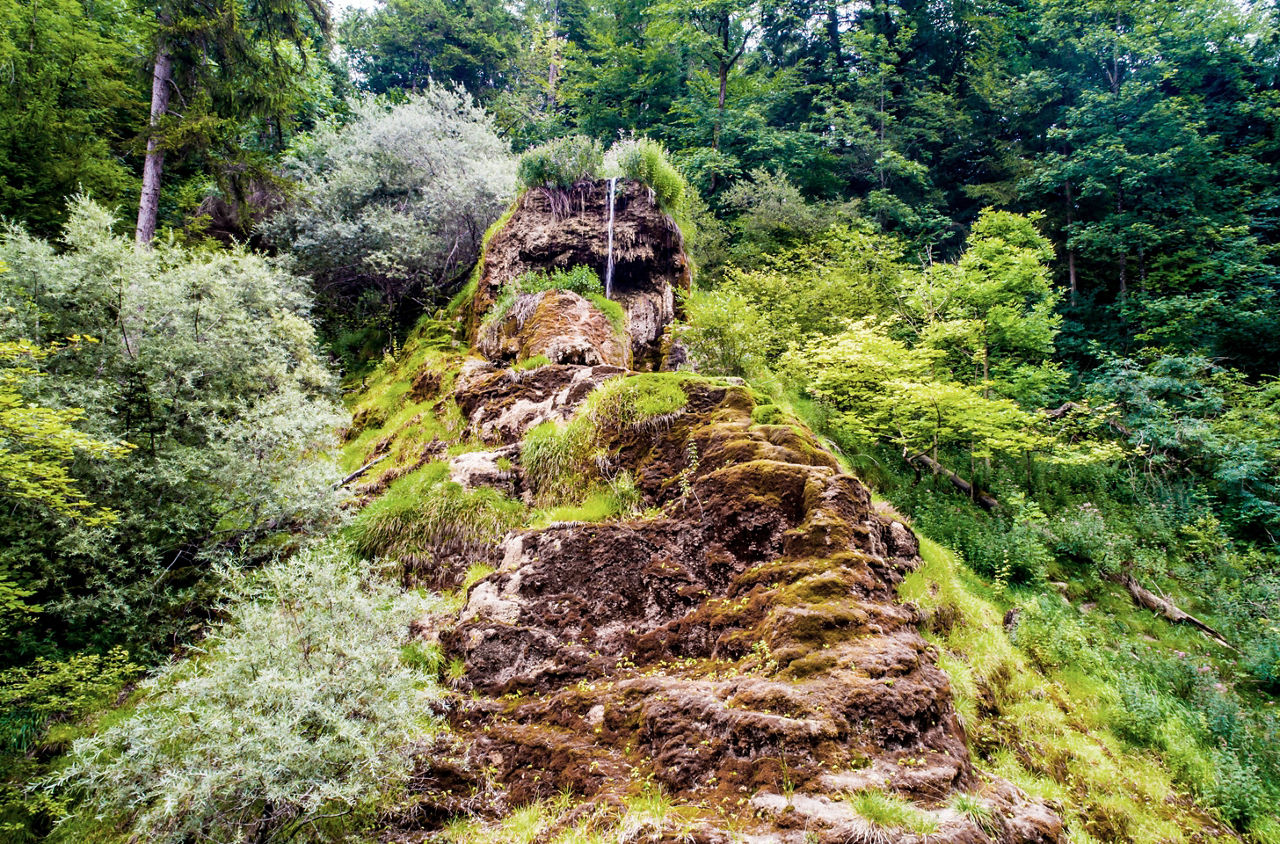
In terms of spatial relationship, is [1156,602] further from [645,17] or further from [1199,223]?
[645,17]

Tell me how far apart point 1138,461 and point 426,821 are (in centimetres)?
1702

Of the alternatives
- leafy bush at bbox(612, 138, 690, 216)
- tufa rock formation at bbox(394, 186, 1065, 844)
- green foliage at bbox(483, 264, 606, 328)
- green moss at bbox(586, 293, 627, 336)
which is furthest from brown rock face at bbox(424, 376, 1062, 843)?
leafy bush at bbox(612, 138, 690, 216)

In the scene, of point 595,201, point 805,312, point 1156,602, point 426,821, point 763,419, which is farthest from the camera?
point 805,312

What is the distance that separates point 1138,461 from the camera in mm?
13359

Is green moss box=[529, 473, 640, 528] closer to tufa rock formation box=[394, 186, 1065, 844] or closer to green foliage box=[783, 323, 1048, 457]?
tufa rock formation box=[394, 186, 1065, 844]

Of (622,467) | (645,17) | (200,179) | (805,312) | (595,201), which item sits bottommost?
(622,467)

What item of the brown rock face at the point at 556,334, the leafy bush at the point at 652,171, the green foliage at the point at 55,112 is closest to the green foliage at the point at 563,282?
the brown rock face at the point at 556,334

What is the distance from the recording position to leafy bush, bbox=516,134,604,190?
40.8ft

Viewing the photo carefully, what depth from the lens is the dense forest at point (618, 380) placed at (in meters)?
4.14

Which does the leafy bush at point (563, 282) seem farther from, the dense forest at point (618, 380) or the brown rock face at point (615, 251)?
the brown rock face at point (615, 251)

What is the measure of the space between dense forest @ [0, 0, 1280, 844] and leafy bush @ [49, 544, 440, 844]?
3 cm

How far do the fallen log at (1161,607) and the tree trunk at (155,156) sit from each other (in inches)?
789

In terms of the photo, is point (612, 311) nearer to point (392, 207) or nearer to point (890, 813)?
point (392, 207)

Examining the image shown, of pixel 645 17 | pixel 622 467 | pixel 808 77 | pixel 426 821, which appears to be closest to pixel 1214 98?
pixel 808 77
